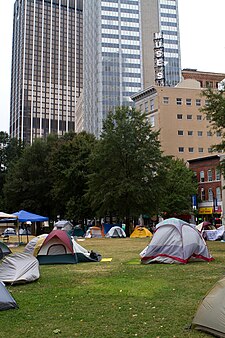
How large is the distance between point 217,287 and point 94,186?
1423 inches

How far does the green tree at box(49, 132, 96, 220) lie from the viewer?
156 ft

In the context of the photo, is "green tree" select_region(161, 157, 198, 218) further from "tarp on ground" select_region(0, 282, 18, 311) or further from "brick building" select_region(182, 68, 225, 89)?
"brick building" select_region(182, 68, 225, 89)

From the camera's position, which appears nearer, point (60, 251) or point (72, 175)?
point (60, 251)

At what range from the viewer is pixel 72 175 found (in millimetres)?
47906

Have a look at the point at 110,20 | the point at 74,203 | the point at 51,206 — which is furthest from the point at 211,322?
the point at 110,20

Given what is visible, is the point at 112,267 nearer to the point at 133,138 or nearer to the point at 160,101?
the point at 133,138

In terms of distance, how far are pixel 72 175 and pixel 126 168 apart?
7.76 m

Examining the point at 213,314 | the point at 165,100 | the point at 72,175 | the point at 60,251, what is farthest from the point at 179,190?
the point at 213,314

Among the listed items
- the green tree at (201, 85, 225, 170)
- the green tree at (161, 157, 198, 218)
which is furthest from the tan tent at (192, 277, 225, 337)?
the green tree at (161, 157, 198, 218)

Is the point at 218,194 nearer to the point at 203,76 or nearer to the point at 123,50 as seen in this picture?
the point at 203,76

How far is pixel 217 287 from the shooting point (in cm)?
715

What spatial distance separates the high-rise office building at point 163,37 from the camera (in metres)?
127

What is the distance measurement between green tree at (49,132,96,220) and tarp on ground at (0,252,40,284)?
111 ft

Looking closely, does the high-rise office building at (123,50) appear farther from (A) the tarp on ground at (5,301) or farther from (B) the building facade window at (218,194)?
(A) the tarp on ground at (5,301)
